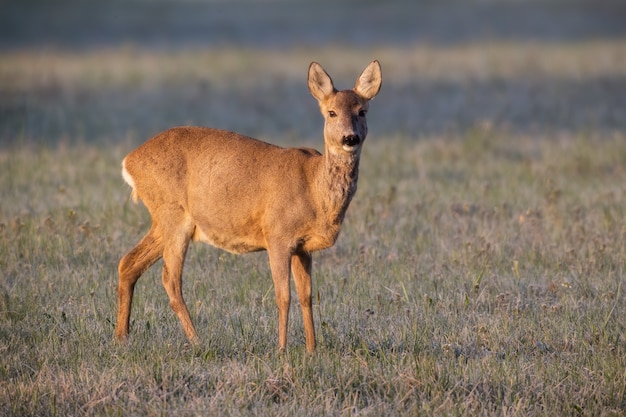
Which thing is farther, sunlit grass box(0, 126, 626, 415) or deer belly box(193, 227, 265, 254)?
deer belly box(193, 227, 265, 254)

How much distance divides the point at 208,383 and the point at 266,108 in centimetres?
1312

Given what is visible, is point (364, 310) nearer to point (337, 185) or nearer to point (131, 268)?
point (337, 185)

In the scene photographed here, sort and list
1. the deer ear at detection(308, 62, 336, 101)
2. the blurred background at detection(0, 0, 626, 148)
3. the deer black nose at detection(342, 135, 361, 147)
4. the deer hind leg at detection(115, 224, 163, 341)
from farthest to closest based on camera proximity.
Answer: the blurred background at detection(0, 0, 626, 148) < the deer hind leg at detection(115, 224, 163, 341) < the deer ear at detection(308, 62, 336, 101) < the deer black nose at detection(342, 135, 361, 147)

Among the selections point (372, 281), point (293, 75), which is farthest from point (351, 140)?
point (293, 75)

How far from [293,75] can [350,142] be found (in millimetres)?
16530

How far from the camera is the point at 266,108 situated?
19.4 meters

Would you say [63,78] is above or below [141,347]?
above

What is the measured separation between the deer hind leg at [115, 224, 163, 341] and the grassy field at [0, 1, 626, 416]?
170mm

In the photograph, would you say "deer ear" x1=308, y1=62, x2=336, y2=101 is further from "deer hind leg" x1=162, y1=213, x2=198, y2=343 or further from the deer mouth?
"deer hind leg" x1=162, y1=213, x2=198, y2=343

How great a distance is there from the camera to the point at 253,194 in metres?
7.56

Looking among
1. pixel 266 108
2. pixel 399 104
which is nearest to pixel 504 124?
pixel 399 104

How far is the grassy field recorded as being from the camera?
6.52 m

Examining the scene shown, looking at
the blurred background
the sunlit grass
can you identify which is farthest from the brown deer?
the blurred background

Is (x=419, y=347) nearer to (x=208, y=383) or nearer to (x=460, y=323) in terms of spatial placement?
(x=460, y=323)
